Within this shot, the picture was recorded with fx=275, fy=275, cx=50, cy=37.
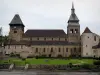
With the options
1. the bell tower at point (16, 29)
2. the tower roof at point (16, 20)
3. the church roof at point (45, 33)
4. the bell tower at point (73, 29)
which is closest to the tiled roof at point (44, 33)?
the church roof at point (45, 33)

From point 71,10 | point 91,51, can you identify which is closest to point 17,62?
point 91,51

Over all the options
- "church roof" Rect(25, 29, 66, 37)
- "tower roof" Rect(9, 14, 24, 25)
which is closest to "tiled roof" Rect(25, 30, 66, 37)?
"church roof" Rect(25, 29, 66, 37)

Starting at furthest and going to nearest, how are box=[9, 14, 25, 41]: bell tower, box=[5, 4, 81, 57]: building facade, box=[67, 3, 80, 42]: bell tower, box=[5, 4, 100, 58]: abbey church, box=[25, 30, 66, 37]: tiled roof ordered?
box=[25, 30, 66, 37]: tiled roof
box=[67, 3, 80, 42]: bell tower
box=[9, 14, 25, 41]: bell tower
box=[5, 4, 81, 57]: building facade
box=[5, 4, 100, 58]: abbey church

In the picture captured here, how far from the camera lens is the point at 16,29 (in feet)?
324

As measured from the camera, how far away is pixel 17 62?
70812 mm

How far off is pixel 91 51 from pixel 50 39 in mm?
16955

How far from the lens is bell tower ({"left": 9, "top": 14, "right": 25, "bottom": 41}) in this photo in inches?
3875

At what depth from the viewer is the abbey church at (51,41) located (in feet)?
306

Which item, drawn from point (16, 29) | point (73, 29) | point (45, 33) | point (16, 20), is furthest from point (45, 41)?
point (16, 20)

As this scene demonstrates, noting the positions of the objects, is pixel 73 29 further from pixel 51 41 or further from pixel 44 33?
pixel 44 33

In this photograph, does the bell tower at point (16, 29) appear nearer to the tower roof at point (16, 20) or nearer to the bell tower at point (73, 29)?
the tower roof at point (16, 20)

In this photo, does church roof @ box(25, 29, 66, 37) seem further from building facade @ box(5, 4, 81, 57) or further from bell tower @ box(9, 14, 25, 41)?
bell tower @ box(9, 14, 25, 41)

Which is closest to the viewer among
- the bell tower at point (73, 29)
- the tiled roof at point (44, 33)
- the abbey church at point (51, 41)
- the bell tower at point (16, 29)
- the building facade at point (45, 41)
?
the abbey church at point (51, 41)

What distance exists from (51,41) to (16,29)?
43.7ft
